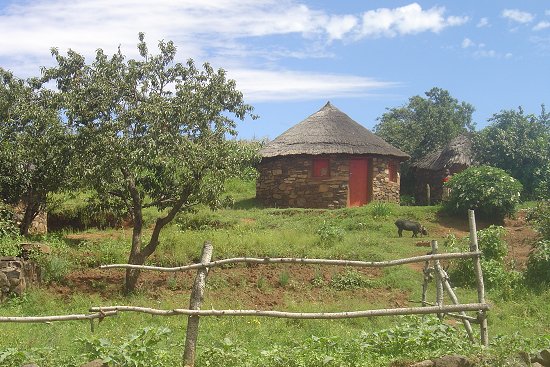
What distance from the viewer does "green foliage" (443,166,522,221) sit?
19312 millimetres

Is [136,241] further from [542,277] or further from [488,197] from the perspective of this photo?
[488,197]

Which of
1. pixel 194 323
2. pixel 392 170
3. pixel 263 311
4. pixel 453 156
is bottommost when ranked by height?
pixel 194 323

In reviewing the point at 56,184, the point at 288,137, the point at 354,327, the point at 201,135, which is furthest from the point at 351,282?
the point at 288,137

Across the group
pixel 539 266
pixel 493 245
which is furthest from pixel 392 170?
pixel 539 266

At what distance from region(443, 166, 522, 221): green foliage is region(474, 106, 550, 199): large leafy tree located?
5.23 metres

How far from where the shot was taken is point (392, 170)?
2416 centimetres

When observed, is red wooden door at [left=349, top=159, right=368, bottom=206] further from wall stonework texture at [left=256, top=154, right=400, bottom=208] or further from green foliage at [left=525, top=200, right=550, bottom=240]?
green foliage at [left=525, top=200, right=550, bottom=240]

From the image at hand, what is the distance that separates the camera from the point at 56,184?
47.3ft

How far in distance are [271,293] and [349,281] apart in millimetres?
1480

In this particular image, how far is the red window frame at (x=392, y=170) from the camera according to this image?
23.9m

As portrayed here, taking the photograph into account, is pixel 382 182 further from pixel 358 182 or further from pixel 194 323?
pixel 194 323

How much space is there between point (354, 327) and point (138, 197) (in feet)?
16.3

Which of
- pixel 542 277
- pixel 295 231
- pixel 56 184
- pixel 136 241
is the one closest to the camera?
pixel 542 277

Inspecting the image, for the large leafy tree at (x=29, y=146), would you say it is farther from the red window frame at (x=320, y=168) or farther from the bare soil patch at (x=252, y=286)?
the red window frame at (x=320, y=168)
